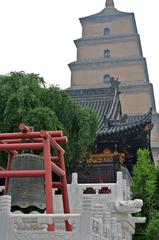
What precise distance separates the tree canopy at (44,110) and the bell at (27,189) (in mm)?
4316

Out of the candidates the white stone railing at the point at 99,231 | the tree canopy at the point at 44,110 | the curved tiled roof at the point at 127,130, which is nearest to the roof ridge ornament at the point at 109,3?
the curved tiled roof at the point at 127,130

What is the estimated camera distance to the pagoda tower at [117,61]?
95.9ft

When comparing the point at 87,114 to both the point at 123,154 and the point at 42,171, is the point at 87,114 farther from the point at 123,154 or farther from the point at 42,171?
the point at 42,171

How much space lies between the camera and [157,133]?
99.1 feet

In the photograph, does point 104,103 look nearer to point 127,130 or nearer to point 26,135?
point 127,130

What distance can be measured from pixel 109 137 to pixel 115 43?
54.0 ft

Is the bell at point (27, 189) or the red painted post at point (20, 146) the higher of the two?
the red painted post at point (20, 146)

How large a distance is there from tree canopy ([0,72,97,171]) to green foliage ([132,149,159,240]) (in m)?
1.60

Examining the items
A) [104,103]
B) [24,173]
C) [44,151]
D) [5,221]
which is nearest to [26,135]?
[44,151]

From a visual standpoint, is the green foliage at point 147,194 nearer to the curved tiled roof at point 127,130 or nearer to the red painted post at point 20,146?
the curved tiled roof at point 127,130

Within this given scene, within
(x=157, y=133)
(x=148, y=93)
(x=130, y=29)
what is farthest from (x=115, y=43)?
(x=157, y=133)

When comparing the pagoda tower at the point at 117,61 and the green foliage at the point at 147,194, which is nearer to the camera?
the green foliage at the point at 147,194

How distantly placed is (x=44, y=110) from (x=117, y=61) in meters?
19.7

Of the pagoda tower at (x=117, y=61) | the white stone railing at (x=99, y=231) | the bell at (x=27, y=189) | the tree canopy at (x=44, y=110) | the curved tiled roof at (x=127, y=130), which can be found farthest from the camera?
the pagoda tower at (x=117, y=61)
